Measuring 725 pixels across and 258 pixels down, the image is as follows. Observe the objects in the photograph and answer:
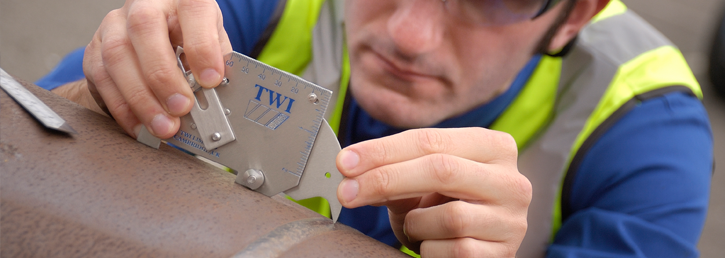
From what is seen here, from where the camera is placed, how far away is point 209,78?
743 mm

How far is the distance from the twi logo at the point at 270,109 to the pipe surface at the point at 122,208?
0.11 metres

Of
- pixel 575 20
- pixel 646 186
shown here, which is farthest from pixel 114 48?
pixel 646 186

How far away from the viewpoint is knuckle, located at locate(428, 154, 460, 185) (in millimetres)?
738

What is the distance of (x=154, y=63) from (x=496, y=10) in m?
0.73

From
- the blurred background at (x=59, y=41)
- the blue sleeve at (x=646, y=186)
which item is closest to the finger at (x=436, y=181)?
the blue sleeve at (x=646, y=186)

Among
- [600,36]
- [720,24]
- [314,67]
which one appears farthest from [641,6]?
[314,67]

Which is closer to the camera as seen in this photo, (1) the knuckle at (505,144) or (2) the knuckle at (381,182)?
(2) the knuckle at (381,182)

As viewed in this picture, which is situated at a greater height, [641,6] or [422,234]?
[422,234]

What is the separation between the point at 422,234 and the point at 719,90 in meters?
4.56

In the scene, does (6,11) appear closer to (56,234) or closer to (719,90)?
(56,234)

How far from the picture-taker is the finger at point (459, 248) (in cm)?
78

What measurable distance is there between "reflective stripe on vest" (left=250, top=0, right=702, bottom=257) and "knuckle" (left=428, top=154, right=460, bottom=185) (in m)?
0.76

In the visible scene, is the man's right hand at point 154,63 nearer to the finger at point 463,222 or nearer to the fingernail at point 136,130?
the fingernail at point 136,130

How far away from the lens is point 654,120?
137cm
